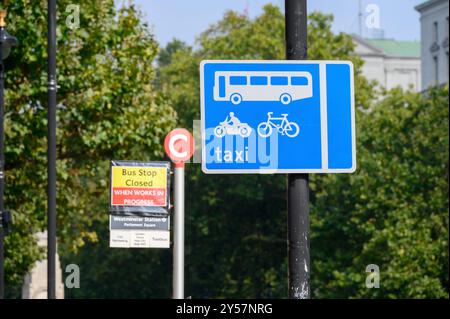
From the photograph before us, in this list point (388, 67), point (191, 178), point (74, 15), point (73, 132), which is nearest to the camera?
point (74, 15)

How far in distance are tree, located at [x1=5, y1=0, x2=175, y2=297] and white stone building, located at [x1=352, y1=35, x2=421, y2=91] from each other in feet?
273

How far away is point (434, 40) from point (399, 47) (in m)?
30.3

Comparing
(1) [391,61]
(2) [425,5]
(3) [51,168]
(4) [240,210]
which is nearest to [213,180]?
(4) [240,210]

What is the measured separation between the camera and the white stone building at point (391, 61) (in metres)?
123

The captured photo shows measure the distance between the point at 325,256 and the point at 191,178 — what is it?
12.5 m

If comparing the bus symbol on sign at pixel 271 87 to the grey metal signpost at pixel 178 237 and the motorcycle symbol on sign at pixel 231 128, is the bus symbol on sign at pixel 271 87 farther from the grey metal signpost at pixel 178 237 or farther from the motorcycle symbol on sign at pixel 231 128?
the grey metal signpost at pixel 178 237

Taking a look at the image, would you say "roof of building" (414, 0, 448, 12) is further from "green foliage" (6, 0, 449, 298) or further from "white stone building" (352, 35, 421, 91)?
"green foliage" (6, 0, 449, 298)

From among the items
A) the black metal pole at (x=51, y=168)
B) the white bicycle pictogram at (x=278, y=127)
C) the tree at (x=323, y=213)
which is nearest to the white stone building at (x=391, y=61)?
the tree at (x=323, y=213)

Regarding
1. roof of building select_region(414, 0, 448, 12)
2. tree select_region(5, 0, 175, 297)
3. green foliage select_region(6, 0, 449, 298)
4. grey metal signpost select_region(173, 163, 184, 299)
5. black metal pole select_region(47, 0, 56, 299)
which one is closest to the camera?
grey metal signpost select_region(173, 163, 184, 299)

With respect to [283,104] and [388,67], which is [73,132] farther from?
[388,67]

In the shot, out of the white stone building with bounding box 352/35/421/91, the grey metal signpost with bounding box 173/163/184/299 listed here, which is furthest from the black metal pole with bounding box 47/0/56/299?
the white stone building with bounding box 352/35/421/91

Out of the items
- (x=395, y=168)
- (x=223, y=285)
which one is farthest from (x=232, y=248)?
(x=395, y=168)

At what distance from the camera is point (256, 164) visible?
8.50 m

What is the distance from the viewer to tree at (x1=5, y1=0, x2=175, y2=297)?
3400 centimetres
